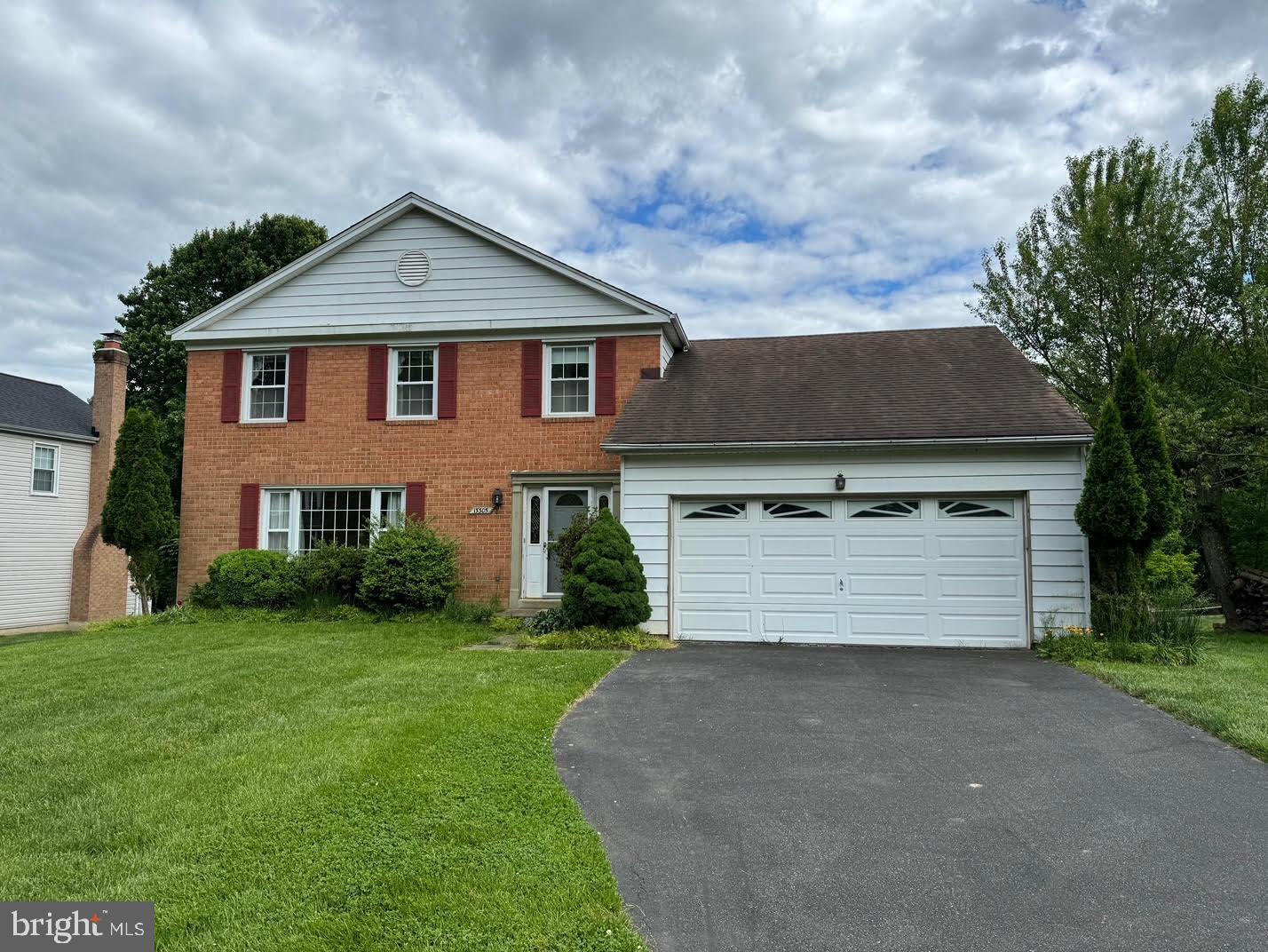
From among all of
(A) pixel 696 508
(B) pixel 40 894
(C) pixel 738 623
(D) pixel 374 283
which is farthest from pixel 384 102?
(B) pixel 40 894

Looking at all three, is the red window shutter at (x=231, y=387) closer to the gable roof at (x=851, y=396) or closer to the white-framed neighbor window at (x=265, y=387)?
the white-framed neighbor window at (x=265, y=387)

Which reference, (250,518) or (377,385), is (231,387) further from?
(377,385)

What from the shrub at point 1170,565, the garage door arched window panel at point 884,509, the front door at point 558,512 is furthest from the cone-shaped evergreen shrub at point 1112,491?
the front door at point 558,512

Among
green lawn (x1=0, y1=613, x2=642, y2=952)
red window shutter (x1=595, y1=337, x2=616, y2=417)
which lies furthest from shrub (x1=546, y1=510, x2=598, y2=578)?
green lawn (x1=0, y1=613, x2=642, y2=952)

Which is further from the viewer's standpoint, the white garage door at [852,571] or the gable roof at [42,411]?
the gable roof at [42,411]

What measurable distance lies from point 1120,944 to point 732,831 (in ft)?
6.06

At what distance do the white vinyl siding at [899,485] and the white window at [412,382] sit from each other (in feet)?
15.4

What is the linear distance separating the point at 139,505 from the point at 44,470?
8.76m

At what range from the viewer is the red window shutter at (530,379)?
13938mm

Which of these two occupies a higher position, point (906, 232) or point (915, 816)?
point (906, 232)

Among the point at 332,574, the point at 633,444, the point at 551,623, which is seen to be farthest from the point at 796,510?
the point at 332,574

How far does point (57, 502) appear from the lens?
2131 centimetres

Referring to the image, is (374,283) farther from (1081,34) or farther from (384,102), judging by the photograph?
(1081,34)

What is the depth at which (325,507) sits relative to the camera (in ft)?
48.1
